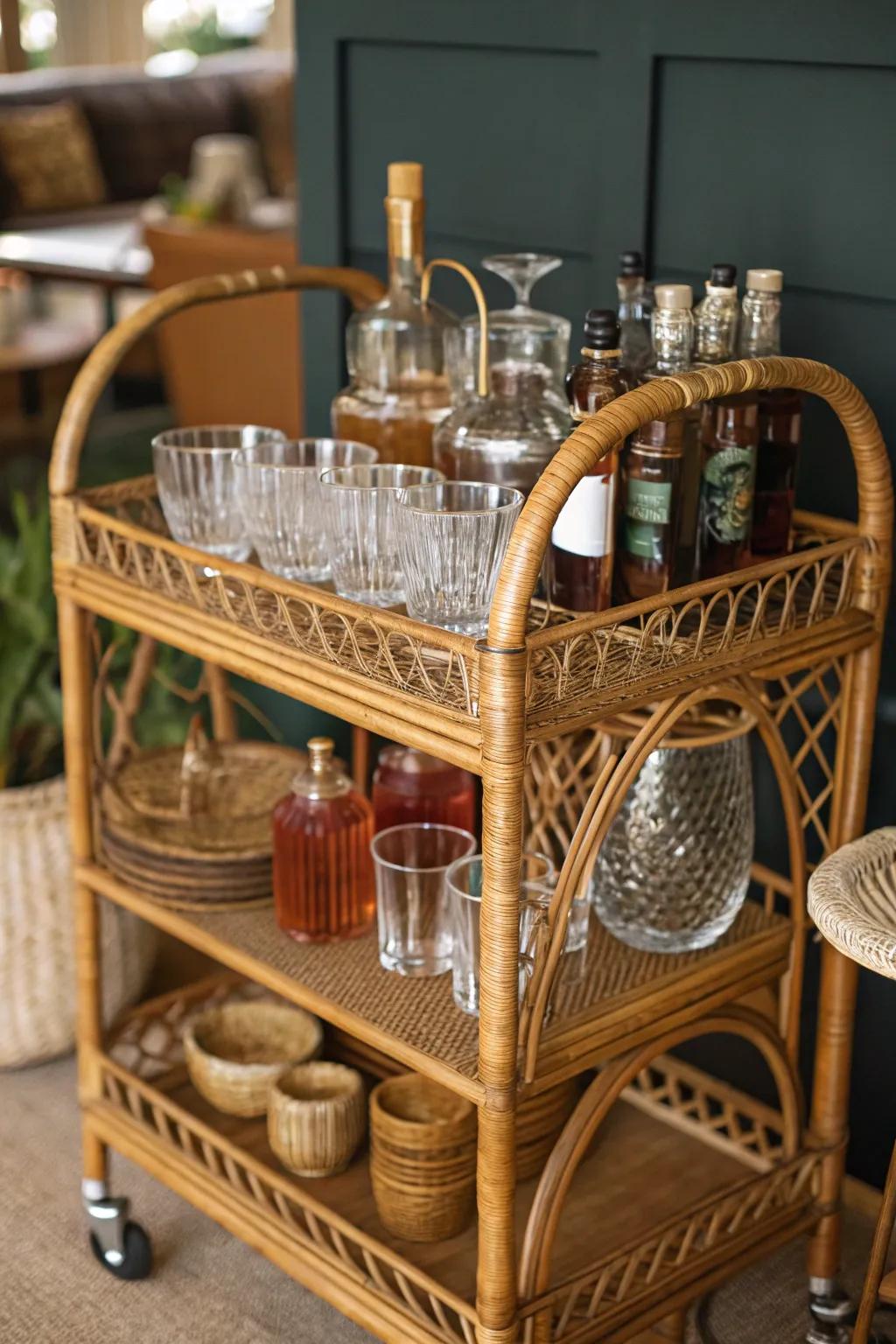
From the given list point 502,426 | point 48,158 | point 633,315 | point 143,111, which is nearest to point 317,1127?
point 502,426

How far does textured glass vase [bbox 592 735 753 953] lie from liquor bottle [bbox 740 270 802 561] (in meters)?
0.21

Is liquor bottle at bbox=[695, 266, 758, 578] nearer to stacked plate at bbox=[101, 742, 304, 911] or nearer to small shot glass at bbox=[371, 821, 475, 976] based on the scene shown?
small shot glass at bbox=[371, 821, 475, 976]

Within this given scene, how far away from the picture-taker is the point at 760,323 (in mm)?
1432

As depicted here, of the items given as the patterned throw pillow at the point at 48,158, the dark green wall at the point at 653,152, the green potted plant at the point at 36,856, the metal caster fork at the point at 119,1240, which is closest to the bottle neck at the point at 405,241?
the dark green wall at the point at 653,152

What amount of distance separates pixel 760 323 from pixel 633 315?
130 millimetres

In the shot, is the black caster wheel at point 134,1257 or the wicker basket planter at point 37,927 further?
the wicker basket planter at point 37,927

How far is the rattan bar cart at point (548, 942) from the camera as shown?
49.0 inches

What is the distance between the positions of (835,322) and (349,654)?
65 centimetres

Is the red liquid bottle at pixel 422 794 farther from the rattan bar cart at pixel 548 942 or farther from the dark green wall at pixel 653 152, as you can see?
the dark green wall at pixel 653 152

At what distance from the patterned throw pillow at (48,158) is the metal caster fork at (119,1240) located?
5.69 meters

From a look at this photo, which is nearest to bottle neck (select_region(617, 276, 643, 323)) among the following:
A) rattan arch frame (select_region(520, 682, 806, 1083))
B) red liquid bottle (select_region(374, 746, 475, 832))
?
rattan arch frame (select_region(520, 682, 806, 1083))

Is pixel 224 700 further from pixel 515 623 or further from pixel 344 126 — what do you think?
pixel 515 623

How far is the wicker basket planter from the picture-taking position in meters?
2.11

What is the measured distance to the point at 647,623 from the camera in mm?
1280
